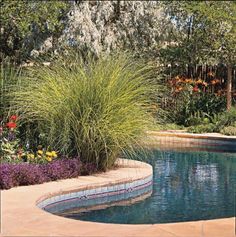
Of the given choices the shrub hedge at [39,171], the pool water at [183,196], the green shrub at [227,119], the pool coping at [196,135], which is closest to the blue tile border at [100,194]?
the pool water at [183,196]

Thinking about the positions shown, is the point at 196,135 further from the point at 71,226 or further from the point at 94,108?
the point at 71,226

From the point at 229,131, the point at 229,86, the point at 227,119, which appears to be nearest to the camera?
the point at 229,131

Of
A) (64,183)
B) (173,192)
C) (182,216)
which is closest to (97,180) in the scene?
(64,183)

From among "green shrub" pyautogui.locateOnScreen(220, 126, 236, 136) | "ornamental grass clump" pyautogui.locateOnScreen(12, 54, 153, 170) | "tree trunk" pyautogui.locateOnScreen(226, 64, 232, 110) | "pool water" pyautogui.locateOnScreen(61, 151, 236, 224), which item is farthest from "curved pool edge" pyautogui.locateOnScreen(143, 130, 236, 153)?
"ornamental grass clump" pyautogui.locateOnScreen(12, 54, 153, 170)

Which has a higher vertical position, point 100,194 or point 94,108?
point 94,108

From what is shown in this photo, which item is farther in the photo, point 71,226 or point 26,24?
point 26,24

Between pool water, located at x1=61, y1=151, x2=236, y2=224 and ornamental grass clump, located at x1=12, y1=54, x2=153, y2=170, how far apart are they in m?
0.96

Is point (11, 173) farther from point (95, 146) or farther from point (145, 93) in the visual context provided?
point (145, 93)

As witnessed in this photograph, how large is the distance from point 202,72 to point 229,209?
13.0 metres

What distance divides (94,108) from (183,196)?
5.87ft

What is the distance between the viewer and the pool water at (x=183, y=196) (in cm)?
610

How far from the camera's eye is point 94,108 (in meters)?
7.85

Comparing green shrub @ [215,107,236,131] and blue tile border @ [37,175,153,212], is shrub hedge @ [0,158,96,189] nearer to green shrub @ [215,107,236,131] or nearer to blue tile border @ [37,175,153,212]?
blue tile border @ [37,175,153,212]

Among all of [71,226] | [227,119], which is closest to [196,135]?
[227,119]
